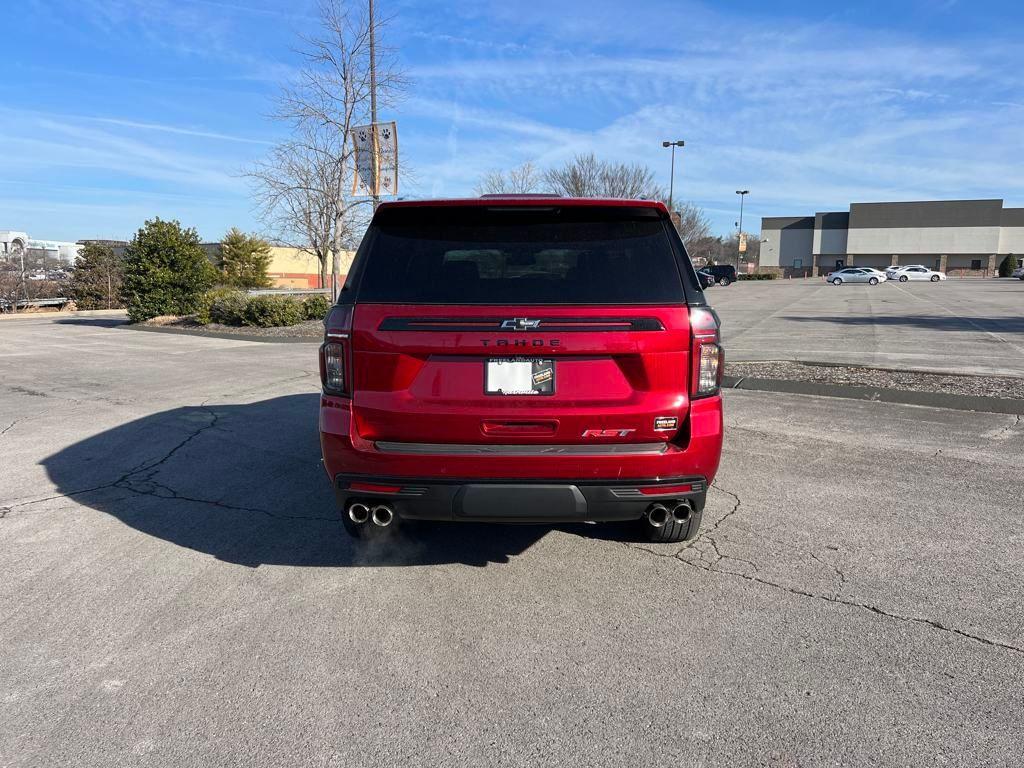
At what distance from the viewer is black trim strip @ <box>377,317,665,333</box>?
3.14 meters

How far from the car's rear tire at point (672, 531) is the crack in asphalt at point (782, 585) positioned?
7 centimetres

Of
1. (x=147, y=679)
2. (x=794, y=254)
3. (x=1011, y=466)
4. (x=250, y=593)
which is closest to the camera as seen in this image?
(x=147, y=679)

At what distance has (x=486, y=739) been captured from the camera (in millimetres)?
2438

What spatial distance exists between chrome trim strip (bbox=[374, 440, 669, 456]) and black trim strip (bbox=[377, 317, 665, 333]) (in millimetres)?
518

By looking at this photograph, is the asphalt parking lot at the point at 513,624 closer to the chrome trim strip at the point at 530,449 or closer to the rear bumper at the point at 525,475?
the rear bumper at the point at 525,475

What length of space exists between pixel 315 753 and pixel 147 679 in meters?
0.89

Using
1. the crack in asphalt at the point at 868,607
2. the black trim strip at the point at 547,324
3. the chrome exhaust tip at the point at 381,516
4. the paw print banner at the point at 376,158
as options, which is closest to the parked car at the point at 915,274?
the paw print banner at the point at 376,158

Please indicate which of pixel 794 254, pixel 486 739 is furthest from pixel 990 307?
pixel 794 254

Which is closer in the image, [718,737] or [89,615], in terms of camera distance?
[718,737]

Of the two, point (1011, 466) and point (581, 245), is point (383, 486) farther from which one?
point (1011, 466)

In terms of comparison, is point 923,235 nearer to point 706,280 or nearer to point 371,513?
point 706,280

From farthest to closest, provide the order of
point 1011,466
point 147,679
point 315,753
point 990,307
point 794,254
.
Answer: point 794,254, point 990,307, point 1011,466, point 147,679, point 315,753

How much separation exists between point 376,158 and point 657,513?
47.5ft

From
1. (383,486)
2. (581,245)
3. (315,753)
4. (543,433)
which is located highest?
(581,245)
